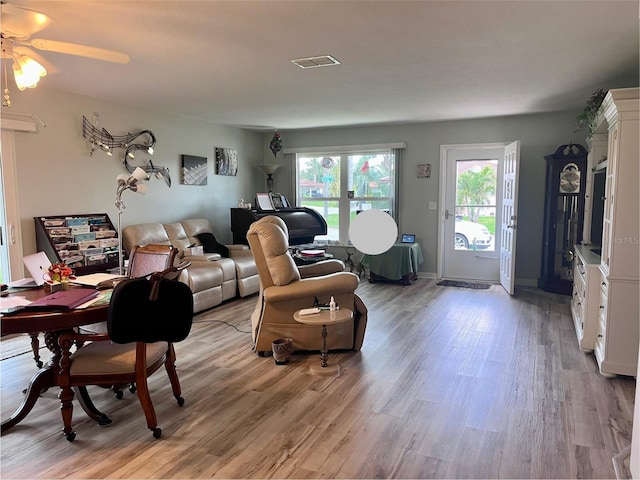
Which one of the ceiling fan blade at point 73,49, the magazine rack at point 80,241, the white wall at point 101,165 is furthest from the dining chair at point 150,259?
the white wall at point 101,165

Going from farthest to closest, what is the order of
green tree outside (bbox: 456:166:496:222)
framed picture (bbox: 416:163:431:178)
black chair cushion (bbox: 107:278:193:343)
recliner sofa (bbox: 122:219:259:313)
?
framed picture (bbox: 416:163:431:178) < green tree outside (bbox: 456:166:496:222) < recliner sofa (bbox: 122:219:259:313) < black chair cushion (bbox: 107:278:193:343)

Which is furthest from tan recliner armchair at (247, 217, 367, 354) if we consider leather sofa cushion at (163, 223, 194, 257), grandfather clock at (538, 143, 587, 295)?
grandfather clock at (538, 143, 587, 295)

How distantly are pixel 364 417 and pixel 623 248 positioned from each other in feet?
6.90

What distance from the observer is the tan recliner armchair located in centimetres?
330

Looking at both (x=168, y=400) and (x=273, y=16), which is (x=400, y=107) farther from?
(x=168, y=400)

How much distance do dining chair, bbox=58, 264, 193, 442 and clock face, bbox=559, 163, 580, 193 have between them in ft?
15.7

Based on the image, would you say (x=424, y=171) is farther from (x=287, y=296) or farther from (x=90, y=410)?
(x=90, y=410)

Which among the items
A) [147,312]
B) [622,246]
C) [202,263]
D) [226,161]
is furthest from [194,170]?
[622,246]

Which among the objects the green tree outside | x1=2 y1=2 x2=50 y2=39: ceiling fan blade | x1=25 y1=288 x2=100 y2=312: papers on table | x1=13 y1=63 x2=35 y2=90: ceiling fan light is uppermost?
x1=2 y1=2 x2=50 y2=39: ceiling fan blade

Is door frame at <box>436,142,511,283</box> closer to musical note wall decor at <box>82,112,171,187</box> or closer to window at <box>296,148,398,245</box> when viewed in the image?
window at <box>296,148,398,245</box>

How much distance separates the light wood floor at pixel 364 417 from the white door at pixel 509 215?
168 cm

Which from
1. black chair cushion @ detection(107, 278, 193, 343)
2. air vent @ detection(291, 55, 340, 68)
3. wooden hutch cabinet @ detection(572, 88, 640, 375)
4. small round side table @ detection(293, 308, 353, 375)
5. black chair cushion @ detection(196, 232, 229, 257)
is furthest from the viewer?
black chair cushion @ detection(196, 232, 229, 257)

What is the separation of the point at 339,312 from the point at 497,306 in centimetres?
256

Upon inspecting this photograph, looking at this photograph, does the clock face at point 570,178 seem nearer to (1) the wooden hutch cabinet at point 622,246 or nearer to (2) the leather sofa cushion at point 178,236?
(1) the wooden hutch cabinet at point 622,246
